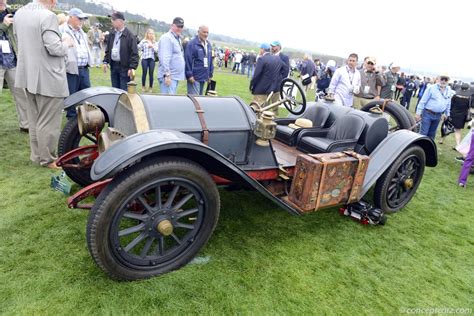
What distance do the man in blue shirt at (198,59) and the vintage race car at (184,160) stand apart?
105 inches

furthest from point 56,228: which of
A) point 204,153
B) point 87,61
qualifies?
point 87,61

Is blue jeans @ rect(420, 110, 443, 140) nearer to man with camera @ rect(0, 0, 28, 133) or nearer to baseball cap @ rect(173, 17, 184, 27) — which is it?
baseball cap @ rect(173, 17, 184, 27)

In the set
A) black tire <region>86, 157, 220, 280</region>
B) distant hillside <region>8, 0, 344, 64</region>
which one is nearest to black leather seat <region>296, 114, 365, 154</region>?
black tire <region>86, 157, 220, 280</region>

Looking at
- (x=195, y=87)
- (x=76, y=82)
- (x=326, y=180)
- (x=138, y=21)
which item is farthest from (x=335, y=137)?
(x=138, y=21)

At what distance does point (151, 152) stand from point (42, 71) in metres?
2.51

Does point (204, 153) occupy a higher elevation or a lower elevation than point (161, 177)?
higher

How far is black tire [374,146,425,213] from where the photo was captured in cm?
379

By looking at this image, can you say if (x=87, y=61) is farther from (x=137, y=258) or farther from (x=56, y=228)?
(x=137, y=258)

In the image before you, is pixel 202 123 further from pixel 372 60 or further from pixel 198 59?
pixel 372 60

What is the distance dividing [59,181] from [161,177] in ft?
5.25

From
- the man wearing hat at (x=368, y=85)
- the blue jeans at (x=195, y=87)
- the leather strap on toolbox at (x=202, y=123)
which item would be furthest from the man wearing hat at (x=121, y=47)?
the man wearing hat at (x=368, y=85)

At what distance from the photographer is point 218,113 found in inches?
119

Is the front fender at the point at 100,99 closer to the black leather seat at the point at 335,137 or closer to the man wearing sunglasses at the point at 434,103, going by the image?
the black leather seat at the point at 335,137

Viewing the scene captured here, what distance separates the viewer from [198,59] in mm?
6441
